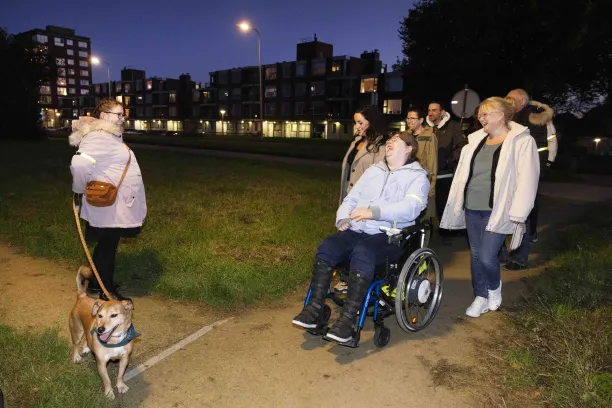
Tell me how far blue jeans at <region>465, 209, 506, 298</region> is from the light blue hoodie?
30.1 inches

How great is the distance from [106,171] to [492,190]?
3.66 m

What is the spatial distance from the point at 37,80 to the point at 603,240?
142 ft

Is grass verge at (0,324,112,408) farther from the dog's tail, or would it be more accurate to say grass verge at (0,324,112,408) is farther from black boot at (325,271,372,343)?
black boot at (325,271,372,343)

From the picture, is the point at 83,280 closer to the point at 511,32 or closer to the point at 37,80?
the point at 511,32

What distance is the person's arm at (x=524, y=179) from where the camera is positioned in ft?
13.6

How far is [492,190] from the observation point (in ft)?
14.4

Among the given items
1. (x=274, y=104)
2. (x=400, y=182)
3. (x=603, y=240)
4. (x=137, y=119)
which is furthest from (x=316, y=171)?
(x=137, y=119)

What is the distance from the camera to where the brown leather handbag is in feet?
13.4

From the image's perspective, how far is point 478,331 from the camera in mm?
4324

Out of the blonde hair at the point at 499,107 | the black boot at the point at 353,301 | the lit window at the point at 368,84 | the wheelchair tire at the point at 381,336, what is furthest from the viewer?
the lit window at the point at 368,84

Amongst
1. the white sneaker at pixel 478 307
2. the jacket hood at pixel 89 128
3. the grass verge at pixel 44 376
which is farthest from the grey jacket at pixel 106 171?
the white sneaker at pixel 478 307

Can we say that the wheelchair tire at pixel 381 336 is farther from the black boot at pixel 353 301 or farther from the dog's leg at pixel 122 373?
the dog's leg at pixel 122 373

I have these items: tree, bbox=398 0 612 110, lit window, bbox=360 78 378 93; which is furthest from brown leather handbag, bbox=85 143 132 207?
lit window, bbox=360 78 378 93

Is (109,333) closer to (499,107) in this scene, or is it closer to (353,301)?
(353,301)
